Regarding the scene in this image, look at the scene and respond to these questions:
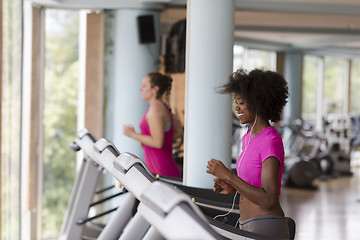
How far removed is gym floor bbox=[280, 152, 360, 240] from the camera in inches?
224

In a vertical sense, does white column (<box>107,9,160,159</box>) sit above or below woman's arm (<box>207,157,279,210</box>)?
above

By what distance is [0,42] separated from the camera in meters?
4.73

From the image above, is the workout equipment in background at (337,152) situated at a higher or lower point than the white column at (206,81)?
lower

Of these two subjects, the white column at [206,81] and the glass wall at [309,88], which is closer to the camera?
the white column at [206,81]

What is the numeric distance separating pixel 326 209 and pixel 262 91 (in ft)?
16.8

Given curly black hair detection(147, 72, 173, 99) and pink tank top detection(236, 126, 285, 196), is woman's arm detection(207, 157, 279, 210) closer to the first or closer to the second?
pink tank top detection(236, 126, 285, 196)

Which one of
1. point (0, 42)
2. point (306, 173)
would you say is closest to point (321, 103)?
point (306, 173)

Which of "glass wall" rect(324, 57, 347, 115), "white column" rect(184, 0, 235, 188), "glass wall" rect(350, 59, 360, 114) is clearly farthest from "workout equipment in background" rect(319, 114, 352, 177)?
"white column" rect(184, 0, 235, 188)

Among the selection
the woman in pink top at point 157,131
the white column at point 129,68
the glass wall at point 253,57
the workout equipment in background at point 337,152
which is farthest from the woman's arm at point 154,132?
the glass wall at point 253,57

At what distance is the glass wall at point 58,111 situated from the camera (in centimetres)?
586

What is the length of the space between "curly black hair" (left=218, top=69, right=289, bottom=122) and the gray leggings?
0.39 metres

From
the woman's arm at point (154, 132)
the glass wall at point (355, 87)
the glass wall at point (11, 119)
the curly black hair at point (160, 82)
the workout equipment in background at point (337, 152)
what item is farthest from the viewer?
the glass wall at point (355, 87)

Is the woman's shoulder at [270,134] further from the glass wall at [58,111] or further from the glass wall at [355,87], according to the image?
the glass wall at [355,87]

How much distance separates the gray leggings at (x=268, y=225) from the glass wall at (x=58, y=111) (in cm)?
395
